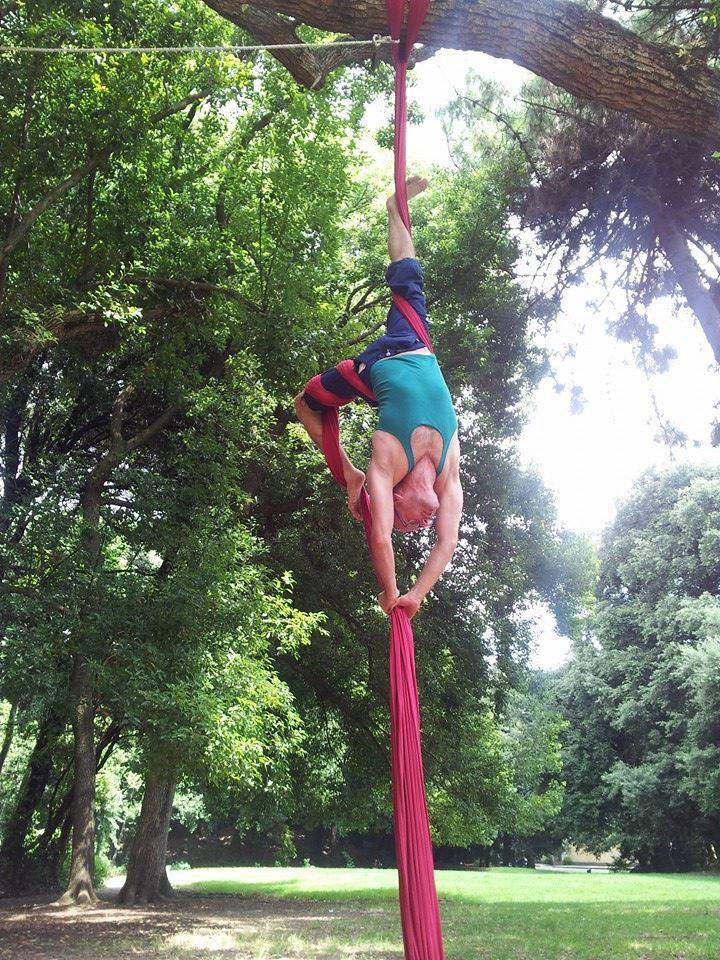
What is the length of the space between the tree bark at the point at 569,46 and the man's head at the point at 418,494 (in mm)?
2795

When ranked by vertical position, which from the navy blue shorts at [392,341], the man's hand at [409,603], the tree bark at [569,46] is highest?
the tree bark at [569,46]

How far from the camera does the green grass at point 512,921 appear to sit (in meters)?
8.48

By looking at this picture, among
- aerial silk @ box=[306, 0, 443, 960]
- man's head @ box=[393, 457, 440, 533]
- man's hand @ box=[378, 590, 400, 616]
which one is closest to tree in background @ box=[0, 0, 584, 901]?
man's head @ box=[393, 457, 440, 533]

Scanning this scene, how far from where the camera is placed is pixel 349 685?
1321 centimetres

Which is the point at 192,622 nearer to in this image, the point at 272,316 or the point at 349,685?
the point at 272,316

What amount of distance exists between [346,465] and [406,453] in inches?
17.5

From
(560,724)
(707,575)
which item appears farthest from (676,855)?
(560,724)

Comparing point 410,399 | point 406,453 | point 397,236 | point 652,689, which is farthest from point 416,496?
point 652,689

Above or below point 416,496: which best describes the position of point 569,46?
above

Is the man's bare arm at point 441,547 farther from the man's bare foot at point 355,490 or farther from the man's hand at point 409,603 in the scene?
the man's bare foot at point 355,490

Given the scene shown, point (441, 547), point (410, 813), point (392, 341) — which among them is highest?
point (392, 341)

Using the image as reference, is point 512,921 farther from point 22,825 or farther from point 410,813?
point 410,813

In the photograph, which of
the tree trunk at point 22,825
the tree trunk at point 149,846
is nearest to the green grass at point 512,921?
the tree trunk at point 149,846

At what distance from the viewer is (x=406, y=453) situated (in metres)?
2.71
